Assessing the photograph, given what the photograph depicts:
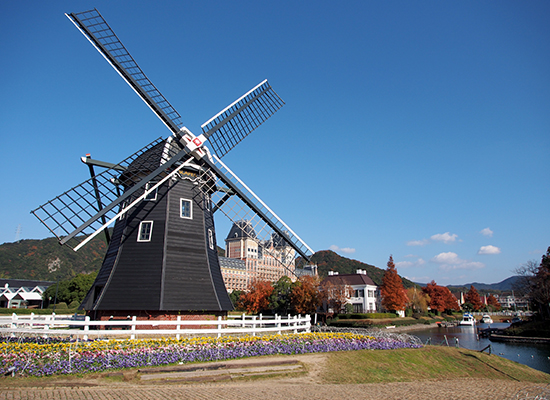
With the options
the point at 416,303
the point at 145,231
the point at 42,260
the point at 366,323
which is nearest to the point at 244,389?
the point at 145,231

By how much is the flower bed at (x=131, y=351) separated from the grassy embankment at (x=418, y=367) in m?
1.67

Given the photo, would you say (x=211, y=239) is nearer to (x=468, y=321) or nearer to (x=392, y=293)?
(x=392, y=293)

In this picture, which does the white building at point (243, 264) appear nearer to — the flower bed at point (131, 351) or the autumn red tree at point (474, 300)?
the autumn red tree at point (474, 300)

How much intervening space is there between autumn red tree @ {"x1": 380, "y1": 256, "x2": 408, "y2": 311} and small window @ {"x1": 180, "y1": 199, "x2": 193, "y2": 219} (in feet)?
158

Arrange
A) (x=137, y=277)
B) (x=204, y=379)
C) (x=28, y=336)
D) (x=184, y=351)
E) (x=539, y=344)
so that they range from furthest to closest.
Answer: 1. (x=539, y=344)
2. (x=137, y=277)
3. (x=28, y=336)
4. (x=184, y=351)
5. (x=204, y=379)

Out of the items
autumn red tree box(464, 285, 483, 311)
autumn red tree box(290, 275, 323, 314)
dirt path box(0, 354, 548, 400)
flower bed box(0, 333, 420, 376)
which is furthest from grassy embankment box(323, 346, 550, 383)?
autumn red tree box(464, 285, 483, 311)

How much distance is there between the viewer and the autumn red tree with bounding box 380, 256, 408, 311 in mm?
58094

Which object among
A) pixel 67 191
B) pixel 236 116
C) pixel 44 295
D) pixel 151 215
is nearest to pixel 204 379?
pixel 151 215

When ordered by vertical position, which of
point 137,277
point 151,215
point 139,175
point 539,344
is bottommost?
point 539,344

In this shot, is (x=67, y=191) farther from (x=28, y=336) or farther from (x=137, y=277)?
(x=28, y=336)

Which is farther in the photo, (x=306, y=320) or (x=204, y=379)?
(x=306, y=320)

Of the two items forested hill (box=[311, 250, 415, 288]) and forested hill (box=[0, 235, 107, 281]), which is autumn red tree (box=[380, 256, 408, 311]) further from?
forested hill (box=[0, 235, 107, 281])

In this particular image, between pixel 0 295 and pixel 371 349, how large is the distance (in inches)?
3161

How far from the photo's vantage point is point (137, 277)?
17.2m
